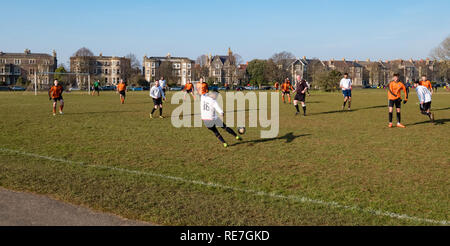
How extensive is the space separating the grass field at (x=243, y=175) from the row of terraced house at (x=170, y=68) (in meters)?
96.5

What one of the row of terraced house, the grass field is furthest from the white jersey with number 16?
the row of terraced house

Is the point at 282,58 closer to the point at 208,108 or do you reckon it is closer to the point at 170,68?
the point at 170,68

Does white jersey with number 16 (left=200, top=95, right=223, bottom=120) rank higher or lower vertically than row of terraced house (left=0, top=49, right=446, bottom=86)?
lower

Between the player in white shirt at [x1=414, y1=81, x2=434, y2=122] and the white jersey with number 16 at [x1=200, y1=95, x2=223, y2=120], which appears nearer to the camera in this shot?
the white jersey with number 16 at [x1=200, y1=95, x2=223, y2=120]

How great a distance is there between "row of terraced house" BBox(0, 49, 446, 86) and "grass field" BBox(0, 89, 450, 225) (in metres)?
96.5

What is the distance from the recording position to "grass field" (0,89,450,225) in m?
5.37

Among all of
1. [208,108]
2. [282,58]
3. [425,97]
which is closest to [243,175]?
[208,108]

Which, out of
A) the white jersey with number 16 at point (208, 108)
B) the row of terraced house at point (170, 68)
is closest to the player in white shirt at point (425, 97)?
the white jersey with number 16 at point (208, 108)

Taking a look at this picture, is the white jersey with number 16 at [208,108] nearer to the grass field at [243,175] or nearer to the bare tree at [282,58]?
the grass field at [243,175]

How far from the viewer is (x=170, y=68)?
11250 cm

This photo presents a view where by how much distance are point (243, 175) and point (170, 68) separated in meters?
108

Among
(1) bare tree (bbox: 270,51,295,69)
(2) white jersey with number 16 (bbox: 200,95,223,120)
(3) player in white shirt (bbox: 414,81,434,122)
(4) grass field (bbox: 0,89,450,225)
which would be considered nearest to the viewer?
(4) grass field (bbox: 0,89,450,225)

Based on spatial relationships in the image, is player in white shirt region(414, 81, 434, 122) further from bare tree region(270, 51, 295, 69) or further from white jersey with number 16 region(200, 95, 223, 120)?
bare tree region(270, 51, 295, 69)
